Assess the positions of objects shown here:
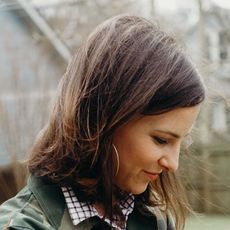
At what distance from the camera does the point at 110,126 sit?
1.64m

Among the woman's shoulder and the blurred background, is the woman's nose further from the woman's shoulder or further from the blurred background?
the blurred background

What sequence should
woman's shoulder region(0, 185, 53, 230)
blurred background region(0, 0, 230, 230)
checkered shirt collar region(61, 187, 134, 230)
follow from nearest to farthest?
woman's shoulder region(0, 185, 53, 230) < checkered shirt collar region(61, 187, 134, 230) < blurred background region(0, 0, 230, 230)

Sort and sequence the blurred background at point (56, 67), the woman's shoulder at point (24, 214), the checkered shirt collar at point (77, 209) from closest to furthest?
1. the woman's shoulder at point (24, 214)
2. the checkered shirt collar at point (77, 209)
3. the blurred background at point (56, 67)

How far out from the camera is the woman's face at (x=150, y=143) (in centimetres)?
164

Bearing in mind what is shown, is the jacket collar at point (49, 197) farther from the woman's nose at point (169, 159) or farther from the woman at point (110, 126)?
the woman's nose at point (169, 159)

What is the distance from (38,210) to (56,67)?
8505 millimetres

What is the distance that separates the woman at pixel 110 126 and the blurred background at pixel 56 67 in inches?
214

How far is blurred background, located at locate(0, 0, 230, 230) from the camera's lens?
8844 millimetres

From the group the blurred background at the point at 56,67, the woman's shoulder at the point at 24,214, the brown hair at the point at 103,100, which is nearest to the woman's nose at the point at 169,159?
the brown hair at the point at 103,100

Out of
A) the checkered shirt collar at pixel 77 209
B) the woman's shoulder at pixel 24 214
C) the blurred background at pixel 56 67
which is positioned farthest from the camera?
the blurred background at pixel 56 67

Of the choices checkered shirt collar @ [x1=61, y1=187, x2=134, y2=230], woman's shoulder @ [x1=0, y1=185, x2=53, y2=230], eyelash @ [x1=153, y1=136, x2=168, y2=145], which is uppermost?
eyelash @ [x1=153, y1=136, x2=168, y2=145]

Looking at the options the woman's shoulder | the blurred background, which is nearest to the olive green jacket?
the woman's shoulder

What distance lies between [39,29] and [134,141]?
33.1 ft

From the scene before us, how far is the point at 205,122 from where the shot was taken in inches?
437
